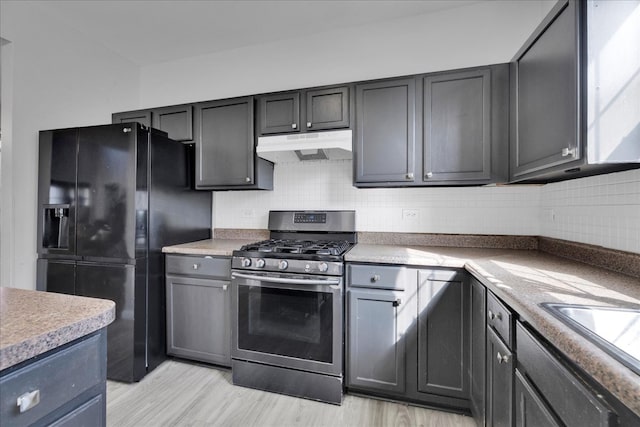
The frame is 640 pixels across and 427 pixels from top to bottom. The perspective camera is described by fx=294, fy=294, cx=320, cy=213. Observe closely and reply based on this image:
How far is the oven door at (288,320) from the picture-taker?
1.85 m

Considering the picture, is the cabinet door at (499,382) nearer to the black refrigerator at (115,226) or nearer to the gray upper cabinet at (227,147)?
the gray upper cabinet at (227,147)

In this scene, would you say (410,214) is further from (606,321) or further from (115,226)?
(115,226)

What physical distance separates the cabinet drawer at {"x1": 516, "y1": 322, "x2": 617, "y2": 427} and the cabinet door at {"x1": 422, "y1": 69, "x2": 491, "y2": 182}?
1169 mm

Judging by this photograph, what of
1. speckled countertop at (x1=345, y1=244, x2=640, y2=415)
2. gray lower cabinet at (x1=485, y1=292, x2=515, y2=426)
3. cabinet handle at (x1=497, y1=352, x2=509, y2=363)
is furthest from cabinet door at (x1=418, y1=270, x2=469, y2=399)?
cabinet handle at (x1=497, y1=352, x2=509, y2=363)

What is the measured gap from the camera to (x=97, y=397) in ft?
2.57

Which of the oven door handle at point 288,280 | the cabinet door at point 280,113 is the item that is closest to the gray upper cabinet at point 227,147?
the cabinet door at point 280,113

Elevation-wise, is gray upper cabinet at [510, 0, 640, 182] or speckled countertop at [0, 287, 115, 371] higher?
gray upper cabinet at [510, 0, 640, 182]

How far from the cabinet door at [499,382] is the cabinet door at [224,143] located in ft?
Answer: 6.31

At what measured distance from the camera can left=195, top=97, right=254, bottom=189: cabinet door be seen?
2.38m

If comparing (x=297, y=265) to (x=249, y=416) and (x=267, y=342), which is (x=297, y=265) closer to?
(x=267, y=342)

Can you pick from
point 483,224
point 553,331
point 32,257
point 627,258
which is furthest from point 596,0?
point 32,257

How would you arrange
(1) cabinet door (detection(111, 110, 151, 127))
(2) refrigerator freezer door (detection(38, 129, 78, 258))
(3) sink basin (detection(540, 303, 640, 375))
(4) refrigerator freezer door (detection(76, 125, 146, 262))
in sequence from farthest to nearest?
1. (1) cabinet door (detection(111, 110, 151, 127))
2. (2) refrigerator freezer door (detection(38, 129, 78, 258))
3. (4) refrigerator freezer door (detection(76, 125, 146, 262))
4. (3) sink basin (detection(540, 303, 640, 375))

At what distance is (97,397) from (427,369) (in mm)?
1619

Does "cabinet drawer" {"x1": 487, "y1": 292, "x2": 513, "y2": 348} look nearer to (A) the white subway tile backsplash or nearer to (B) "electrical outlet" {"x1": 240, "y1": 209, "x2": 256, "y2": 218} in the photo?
(A) the white subway tile backsplash
